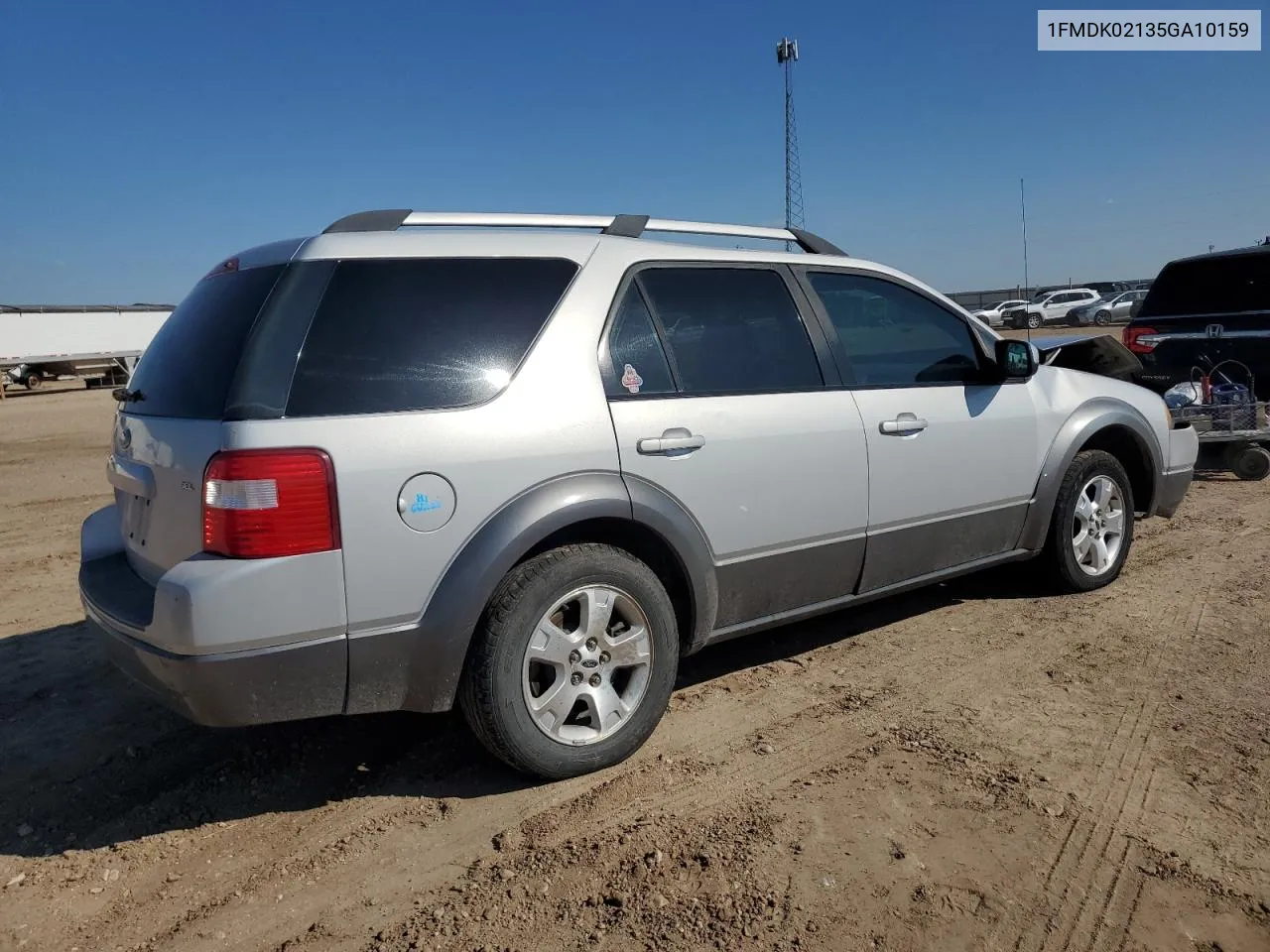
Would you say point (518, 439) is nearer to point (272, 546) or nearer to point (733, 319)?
point (272, 546)

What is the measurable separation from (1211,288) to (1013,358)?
17.3ft

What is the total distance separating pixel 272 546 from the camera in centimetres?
264

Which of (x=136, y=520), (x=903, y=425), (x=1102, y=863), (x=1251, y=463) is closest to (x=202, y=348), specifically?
(x=136, y=520)

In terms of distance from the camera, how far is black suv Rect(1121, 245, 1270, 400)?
26.6 ft

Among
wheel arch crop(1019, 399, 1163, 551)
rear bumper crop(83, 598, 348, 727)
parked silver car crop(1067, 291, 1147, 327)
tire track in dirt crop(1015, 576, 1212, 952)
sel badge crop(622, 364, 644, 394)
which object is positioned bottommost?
tire track in dirt crop(1015, 576, 1212, 952)

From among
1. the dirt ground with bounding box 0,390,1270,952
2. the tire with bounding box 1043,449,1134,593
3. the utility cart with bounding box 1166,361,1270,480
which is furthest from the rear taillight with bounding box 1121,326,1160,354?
the dirt ground with bounding box 0,390,1270,952

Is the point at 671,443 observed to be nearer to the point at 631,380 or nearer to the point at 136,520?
the point at 631,380

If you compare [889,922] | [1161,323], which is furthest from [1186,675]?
[1161,323]

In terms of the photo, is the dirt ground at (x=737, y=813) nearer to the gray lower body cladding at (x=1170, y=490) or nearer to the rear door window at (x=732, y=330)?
the gray lower body cladding at (x=1170, y=490)

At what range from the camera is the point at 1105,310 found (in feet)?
130

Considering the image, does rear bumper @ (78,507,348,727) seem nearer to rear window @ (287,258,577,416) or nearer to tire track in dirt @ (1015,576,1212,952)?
rear window @ (287,258,577,416)

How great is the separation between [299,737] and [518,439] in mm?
1577

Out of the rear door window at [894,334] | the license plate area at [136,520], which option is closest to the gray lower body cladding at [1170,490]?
the rear door window at [894,334]

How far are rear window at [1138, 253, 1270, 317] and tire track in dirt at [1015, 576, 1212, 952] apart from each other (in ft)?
20.4
